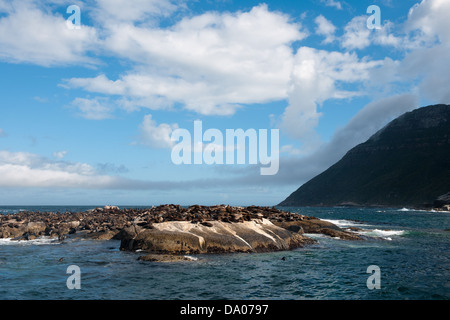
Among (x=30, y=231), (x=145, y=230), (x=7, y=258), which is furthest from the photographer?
(x=30, y=231)

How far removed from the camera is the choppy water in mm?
16219

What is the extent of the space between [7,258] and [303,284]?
73.1 feet

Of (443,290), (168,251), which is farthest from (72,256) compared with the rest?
(443,290)

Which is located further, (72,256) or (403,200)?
(403,200)

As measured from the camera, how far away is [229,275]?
773 inches

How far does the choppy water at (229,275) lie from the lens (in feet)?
53.2

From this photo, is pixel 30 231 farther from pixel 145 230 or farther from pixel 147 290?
pixel 147 290
